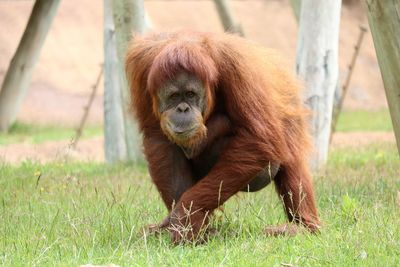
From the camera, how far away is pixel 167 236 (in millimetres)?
5359

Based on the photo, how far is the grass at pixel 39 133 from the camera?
14398 mm

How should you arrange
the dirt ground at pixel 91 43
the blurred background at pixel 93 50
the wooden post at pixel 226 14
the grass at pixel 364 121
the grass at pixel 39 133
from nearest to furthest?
the grass at pixel 39 133, the wooden post at pixel 226 14, the grass at pixel 364 121, the blurred background at pixel 93 50, the dirt ground at pixel 91 43

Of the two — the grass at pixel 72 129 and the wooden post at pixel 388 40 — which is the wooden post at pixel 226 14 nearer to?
the grass at pixel 72 129

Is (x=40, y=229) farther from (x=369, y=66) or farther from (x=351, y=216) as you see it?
(x=369, y=66)

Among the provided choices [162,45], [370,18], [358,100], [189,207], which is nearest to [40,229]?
[189,207]

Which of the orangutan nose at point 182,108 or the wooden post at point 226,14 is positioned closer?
the orangutan nose at point 182,108

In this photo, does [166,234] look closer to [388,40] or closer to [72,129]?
[388,40]

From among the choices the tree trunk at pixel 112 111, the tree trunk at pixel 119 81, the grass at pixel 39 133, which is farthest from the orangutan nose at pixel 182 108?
the grass at pixel 39 133

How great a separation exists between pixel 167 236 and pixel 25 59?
8.37 metres

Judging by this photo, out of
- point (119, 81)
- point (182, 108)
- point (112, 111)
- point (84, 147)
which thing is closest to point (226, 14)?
point (84, 147)

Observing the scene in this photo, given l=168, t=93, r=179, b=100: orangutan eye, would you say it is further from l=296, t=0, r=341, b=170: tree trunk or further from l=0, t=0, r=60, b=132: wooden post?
l=0, t=0, r=60, b=132: wooden post

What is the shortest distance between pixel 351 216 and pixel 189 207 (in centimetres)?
110

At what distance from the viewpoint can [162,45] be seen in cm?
541

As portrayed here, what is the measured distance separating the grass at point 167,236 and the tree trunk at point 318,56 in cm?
86
